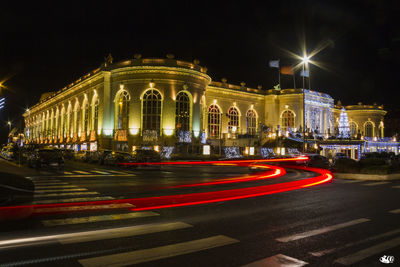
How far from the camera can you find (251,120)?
60.7m

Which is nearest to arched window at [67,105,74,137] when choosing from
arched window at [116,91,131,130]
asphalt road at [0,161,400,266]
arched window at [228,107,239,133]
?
arched window at [116,91,131,130]

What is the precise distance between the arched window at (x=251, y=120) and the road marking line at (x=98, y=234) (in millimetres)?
53857


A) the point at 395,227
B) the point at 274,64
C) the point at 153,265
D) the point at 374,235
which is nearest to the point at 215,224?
the point at 153,265

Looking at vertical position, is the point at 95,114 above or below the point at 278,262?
above

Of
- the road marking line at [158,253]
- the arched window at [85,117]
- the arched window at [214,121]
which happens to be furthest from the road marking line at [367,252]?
the arched window at [85,117]

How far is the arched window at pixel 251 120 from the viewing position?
198ft

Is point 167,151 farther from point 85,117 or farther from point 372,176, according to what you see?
point 372,176

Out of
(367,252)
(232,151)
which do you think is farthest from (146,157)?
(232,151)

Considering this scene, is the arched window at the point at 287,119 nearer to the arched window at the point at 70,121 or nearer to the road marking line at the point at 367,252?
the arched window at the point at 70,121

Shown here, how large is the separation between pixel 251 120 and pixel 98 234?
5575 cm

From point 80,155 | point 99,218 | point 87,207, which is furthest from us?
point 80,155

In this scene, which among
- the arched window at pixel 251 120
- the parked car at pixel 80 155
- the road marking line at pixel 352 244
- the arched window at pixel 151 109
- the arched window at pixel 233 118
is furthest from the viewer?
the arched window at pixel 251 120

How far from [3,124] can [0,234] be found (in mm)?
142138

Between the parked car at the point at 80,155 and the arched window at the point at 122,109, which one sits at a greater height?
the arched window at the point at 122,109
